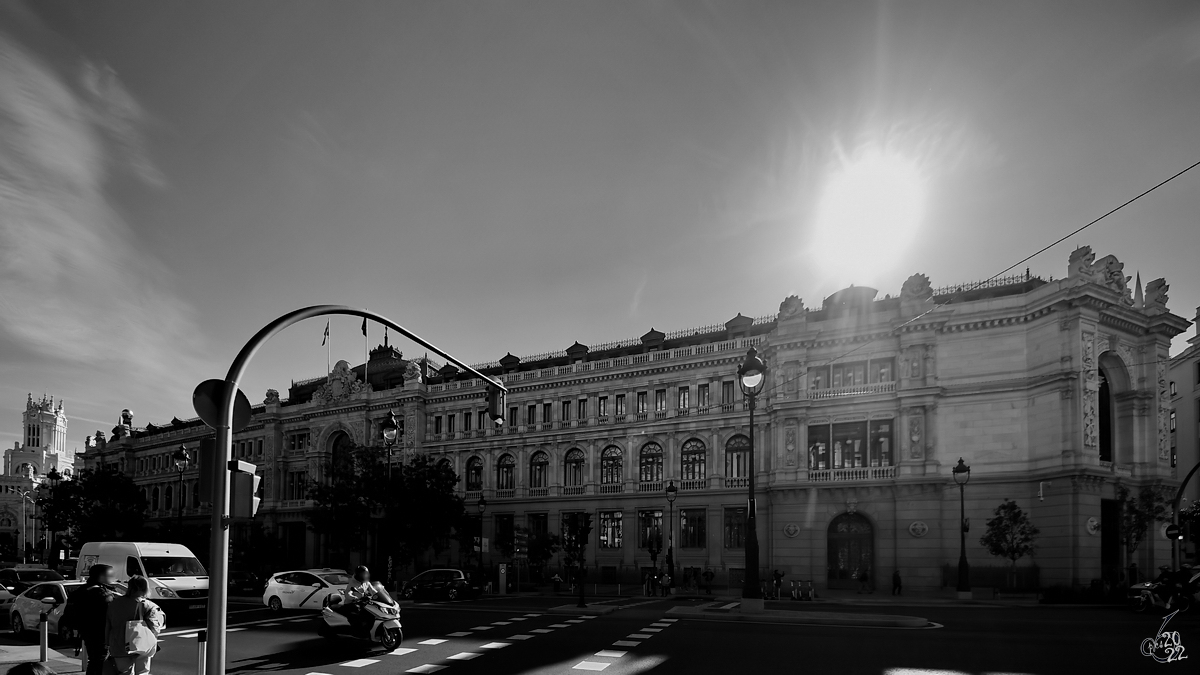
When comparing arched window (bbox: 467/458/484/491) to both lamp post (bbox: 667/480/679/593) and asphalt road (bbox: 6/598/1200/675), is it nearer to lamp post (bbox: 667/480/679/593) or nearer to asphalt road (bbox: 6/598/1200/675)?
lamp post (bbox: 667/480/679/593)

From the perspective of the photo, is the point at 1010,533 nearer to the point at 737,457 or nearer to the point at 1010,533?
the point at 1010,533

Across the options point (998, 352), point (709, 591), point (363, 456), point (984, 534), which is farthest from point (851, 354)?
point (363, 456)

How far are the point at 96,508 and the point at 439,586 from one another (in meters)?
54.0

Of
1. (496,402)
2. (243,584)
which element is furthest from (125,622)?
(243,584)

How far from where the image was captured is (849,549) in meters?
48.1

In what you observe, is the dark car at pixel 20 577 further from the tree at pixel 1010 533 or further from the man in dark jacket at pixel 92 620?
the tree at pixel 1010 533

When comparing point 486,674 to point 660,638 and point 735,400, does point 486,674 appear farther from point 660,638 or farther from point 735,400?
point 735,400

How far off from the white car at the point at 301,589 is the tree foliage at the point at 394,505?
1728 centimetres

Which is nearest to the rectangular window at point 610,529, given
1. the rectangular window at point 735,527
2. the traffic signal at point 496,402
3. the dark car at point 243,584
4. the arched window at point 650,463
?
the arched window at point 650,463

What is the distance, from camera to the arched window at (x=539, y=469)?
200 feet

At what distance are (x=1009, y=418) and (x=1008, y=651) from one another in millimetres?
29692

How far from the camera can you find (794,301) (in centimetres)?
5109

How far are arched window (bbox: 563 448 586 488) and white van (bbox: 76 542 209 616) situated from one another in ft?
112

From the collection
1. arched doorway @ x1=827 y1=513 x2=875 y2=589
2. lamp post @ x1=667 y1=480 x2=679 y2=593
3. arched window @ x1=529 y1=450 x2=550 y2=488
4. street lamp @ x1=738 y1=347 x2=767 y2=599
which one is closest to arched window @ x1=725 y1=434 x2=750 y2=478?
lamp post @ x1=667 y1=480 x2=679 y2=593
